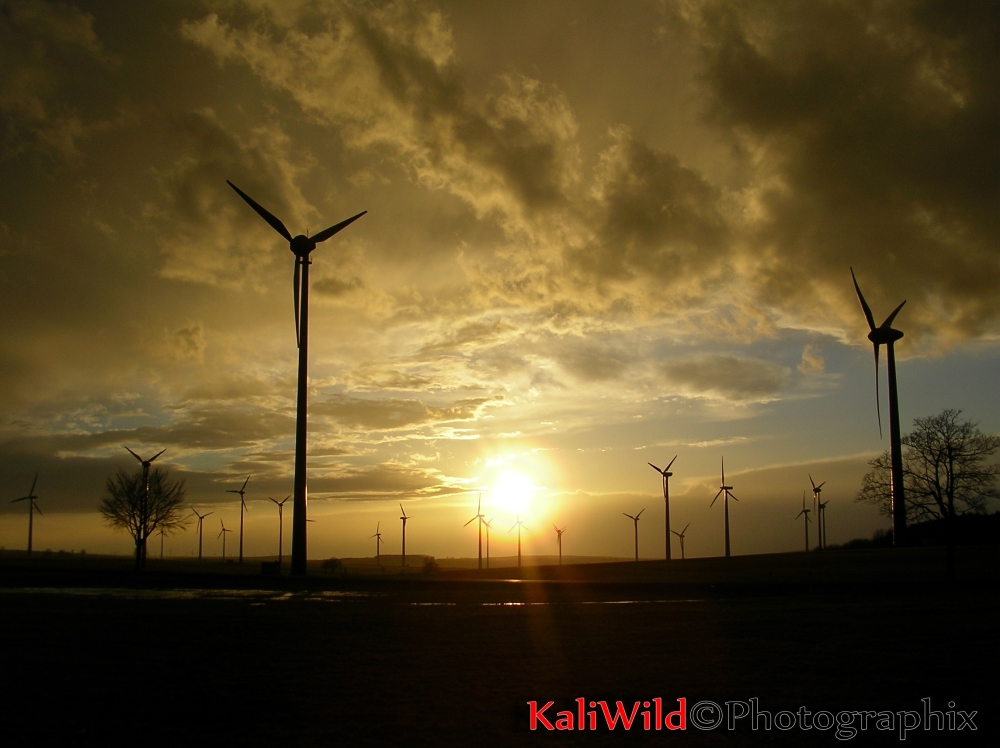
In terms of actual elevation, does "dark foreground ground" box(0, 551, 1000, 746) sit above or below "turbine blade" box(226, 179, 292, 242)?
below

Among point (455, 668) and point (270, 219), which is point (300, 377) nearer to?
point (270, 219)

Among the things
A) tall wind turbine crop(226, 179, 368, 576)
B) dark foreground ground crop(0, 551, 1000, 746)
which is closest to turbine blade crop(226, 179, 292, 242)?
tall wind turbine crop(226, 179, 368, 576)

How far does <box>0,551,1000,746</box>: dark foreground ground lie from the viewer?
1116 centimetres

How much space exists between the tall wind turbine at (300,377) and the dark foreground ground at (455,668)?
20866 millimetres

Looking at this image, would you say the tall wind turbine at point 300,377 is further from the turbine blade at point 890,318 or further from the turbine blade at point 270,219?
the turbine blade at point 890,318

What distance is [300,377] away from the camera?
55.9 m

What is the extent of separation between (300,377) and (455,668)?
42.2m

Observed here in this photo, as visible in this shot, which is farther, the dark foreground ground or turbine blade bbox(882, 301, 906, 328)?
turbine blade bbox(882, 301, 906, 328)

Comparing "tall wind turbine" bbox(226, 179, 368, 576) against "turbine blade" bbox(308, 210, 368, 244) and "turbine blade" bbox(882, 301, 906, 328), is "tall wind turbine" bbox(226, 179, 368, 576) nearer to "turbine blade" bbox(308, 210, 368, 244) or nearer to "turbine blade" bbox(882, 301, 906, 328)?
"turbine blade" bbox(308, 210, 368, 244)

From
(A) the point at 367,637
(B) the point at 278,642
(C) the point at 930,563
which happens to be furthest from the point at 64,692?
(C) the point at 930,563

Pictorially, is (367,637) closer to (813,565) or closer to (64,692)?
(64,692)

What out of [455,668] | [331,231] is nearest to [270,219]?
[331,231]

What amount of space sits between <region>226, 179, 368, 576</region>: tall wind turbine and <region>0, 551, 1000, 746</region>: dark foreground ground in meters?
20.9

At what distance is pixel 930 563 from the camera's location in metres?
62.8
